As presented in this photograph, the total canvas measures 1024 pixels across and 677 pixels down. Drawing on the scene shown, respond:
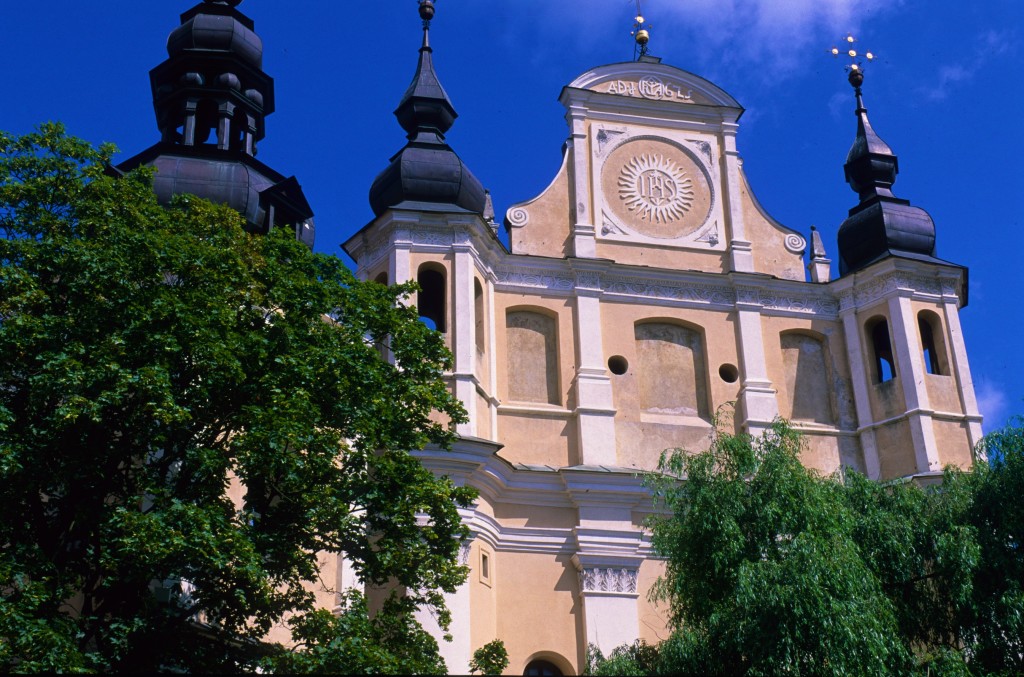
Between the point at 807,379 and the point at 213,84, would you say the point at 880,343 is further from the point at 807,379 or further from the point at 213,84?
the point at 213,84

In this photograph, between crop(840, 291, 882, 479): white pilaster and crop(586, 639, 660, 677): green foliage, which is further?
crop(840, 291, 882, 479): white pilaster

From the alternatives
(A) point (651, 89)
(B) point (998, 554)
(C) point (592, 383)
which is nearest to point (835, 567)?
(B) point (998, 554)

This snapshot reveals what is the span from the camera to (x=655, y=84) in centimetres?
2562

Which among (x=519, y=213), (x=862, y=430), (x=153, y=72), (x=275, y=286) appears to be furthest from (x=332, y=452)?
(x=153, y=72)

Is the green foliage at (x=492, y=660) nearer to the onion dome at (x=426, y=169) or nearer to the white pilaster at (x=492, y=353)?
the white pilaster at (x=492, y=353)

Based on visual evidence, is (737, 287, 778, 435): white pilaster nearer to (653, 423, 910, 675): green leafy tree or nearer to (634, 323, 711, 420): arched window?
(634, 323, 711, 420): arched window

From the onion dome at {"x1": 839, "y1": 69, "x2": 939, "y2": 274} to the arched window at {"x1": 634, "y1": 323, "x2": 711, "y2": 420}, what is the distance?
3447 millimetres

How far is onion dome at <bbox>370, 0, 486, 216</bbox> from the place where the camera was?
76.1 feet

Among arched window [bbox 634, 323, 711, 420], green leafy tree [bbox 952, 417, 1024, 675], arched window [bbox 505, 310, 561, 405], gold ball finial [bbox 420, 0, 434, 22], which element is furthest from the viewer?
gold ball finial [bbox 420, 0, 434, 22]

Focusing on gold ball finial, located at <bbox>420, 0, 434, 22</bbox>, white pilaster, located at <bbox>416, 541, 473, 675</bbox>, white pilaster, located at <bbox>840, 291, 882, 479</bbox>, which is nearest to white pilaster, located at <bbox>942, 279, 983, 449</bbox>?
white pilaster, located at <bbox>840, 291, 882, 479</bbox>

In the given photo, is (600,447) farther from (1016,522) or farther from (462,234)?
(1016,522)

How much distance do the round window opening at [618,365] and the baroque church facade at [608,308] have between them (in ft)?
0.13

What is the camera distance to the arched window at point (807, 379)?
939 inches

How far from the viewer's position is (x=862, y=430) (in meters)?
23.5
